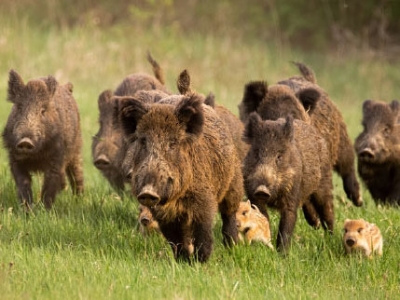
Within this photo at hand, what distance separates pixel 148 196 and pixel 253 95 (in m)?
3.60

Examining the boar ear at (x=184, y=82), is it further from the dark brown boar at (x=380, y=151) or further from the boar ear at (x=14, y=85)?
the dark brown boar at (x=380, y=151)

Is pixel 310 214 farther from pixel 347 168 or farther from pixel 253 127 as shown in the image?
pixel 347 168

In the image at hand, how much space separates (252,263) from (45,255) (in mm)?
1550

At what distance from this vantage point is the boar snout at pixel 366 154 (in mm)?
10906

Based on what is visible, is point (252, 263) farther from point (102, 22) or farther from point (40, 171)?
point (102, 22)

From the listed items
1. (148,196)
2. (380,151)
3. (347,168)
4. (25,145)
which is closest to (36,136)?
(25,145)

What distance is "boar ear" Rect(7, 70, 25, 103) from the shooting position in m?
8.62

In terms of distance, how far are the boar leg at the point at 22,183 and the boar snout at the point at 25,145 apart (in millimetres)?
455

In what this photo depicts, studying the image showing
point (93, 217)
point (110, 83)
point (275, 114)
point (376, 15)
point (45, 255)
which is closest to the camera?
point (45, 255)

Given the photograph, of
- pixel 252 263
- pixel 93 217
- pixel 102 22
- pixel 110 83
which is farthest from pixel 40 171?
pixel 102 22

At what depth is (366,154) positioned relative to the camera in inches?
432

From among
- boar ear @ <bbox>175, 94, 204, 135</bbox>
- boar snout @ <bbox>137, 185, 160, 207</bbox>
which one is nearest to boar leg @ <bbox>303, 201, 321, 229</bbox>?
boar ear @ <bbox>175, 94, 204, 135</bbox>

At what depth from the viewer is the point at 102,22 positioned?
97.0 ft

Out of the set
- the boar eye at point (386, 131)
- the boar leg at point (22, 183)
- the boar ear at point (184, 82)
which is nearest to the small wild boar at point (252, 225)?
the boar ear at point (184, 82)
